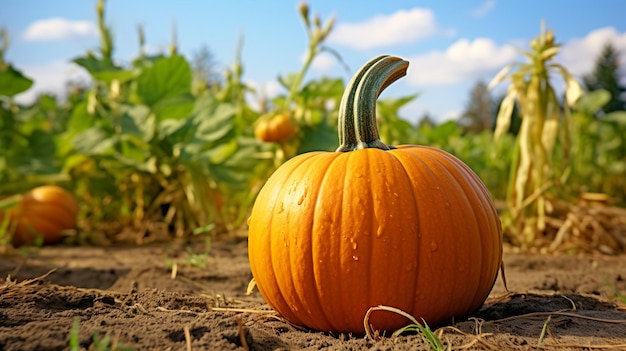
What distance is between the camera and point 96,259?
3.62m

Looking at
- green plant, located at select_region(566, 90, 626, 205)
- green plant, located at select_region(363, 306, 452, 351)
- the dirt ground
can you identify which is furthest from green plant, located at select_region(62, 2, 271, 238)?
green plant, located at select_region(566, 90, 626, 205)

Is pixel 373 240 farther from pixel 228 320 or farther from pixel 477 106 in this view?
pixel 477 106

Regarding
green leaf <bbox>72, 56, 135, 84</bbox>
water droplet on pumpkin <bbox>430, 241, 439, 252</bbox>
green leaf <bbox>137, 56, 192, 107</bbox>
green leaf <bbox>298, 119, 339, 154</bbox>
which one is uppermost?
green leaf <bbox>72, 56, 135, 84</bbox>

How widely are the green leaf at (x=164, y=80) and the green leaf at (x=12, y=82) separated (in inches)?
30.6

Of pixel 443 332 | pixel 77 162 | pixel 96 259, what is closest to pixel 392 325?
pixel 443 332

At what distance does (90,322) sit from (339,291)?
631 millimetres

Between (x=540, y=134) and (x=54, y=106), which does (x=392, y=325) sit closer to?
(x=540, y=134)

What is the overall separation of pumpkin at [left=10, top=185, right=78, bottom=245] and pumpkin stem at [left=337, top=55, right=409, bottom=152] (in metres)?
3.36

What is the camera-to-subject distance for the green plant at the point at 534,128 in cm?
380

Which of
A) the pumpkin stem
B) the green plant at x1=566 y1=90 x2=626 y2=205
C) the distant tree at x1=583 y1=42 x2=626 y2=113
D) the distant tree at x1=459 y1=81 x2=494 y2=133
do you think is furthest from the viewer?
the distant tree at x1=459 y1=81 x2=494 y2=133

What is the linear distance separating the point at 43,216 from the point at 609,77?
129 ft

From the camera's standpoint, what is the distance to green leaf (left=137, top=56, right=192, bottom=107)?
4.36 metres

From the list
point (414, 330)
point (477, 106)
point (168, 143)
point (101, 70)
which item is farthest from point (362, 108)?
point (477, 106)

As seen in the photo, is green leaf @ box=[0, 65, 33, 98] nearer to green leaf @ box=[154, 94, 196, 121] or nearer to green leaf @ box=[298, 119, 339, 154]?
green leaf @ box=[154, 94, 196, 121]
